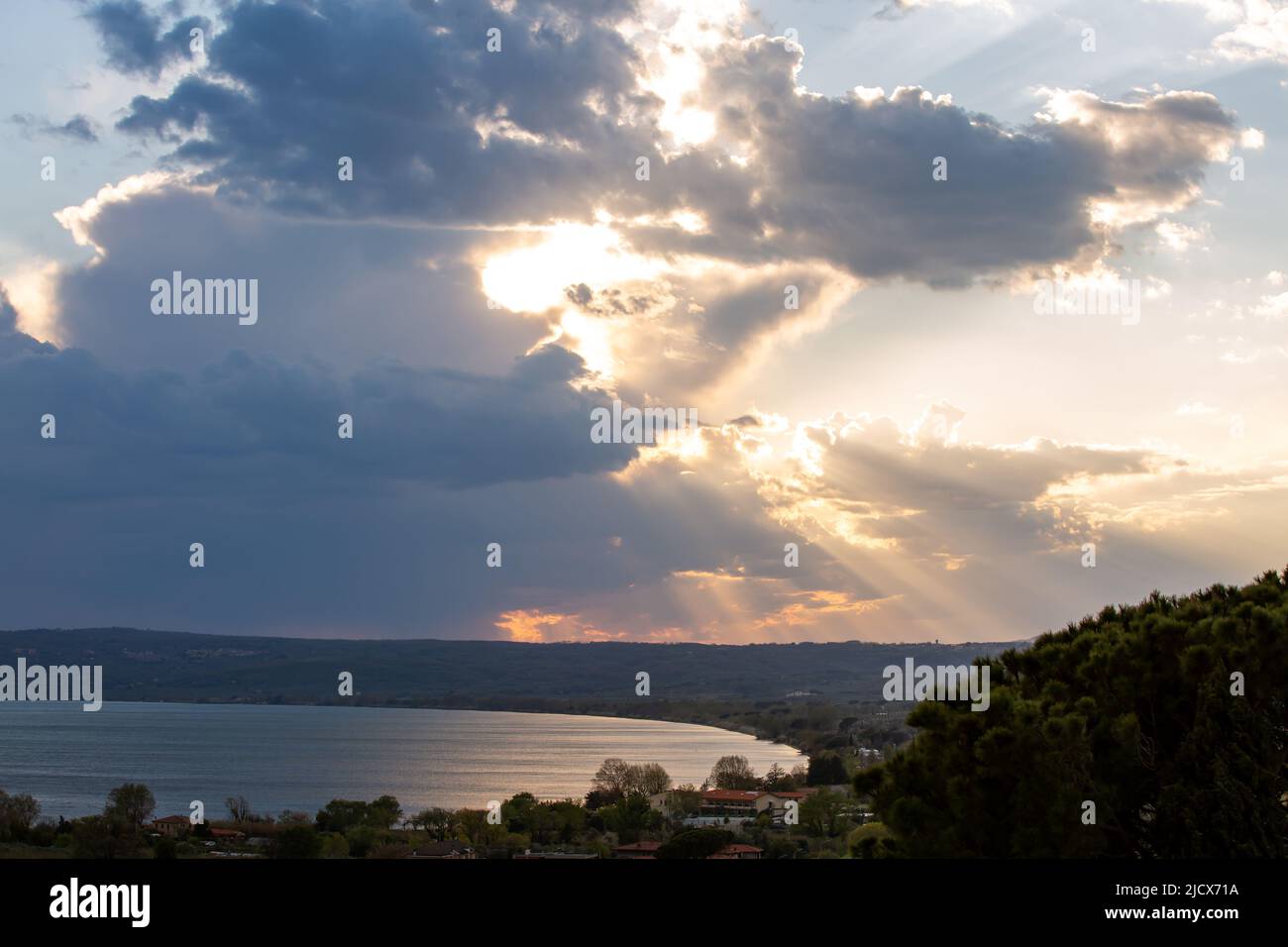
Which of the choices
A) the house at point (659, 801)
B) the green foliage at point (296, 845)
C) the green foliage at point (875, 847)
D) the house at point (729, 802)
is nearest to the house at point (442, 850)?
the green foliage at point (296, 845)

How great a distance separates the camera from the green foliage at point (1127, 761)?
19984 millimetres

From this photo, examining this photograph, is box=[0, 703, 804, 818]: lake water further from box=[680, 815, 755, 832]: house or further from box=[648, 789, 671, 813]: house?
box=[680, 815, 755, 832]: house

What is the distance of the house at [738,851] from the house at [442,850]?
1466 cm

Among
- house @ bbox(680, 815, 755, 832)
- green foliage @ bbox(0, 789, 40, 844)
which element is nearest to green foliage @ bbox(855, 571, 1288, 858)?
house @ bbox(680, 815, 755, 832)

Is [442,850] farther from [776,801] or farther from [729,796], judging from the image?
[729,796]

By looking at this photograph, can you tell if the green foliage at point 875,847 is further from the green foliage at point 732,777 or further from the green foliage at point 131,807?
the green foliage at point 732,777

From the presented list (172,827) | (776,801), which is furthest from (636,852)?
(172,827)

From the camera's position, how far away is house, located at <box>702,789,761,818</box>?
3243 inches

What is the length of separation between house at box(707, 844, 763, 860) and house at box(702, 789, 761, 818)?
952 inches

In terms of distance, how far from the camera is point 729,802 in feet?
282

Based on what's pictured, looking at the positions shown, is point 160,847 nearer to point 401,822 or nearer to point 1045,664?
point 401,822
